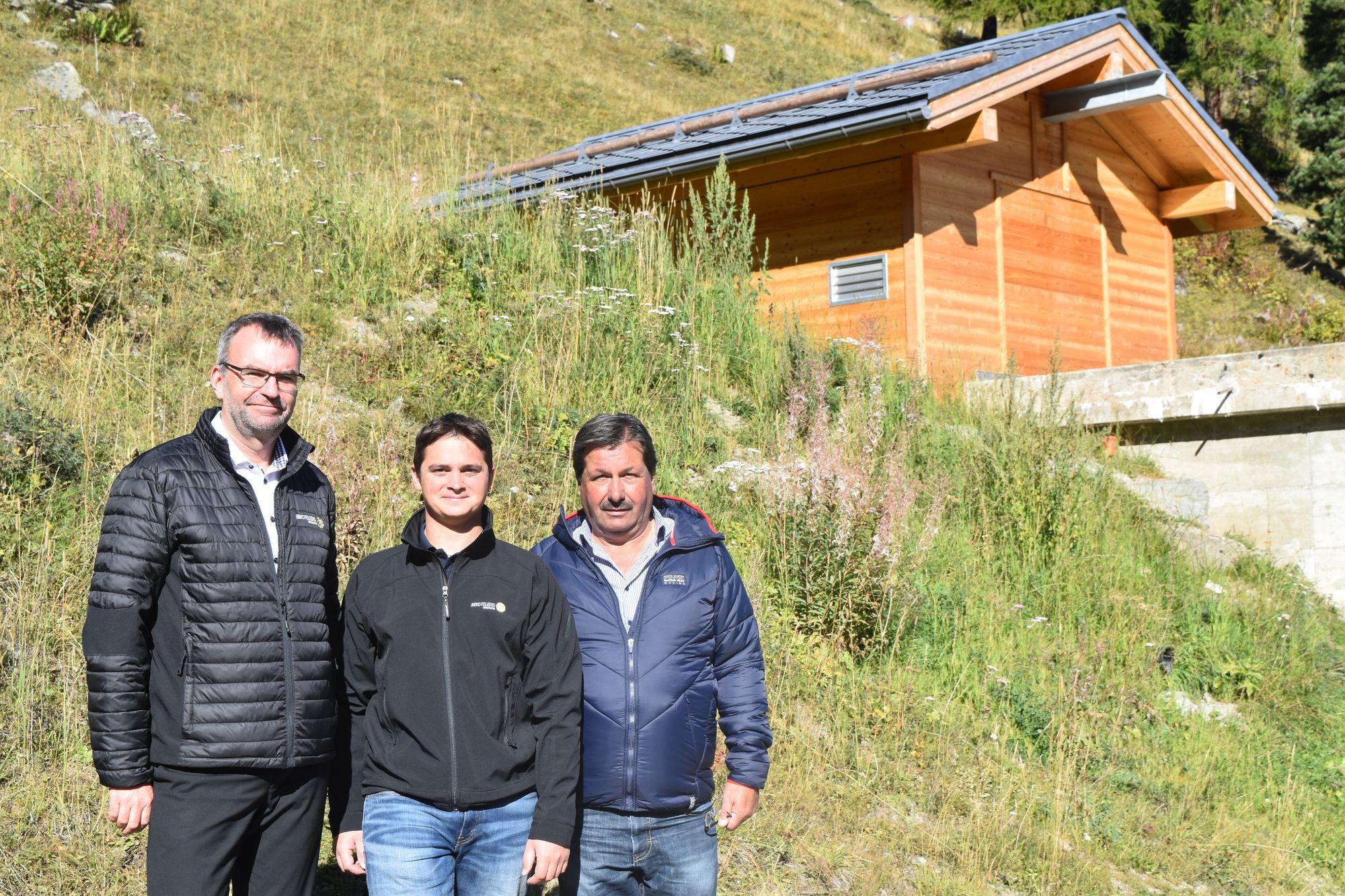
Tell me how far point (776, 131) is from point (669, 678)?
892 centimetres

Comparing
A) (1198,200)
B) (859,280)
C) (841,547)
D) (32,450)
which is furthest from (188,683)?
(1198,200)

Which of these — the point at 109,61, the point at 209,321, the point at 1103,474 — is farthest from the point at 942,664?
the point at 109,61

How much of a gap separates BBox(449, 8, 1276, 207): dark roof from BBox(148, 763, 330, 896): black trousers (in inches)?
287

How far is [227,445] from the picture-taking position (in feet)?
10.1

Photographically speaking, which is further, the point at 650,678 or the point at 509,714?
the point at 650,678

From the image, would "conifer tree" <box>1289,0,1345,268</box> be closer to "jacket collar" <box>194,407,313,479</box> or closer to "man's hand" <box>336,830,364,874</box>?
"jacket collar" <box>194,407,313,479</box>

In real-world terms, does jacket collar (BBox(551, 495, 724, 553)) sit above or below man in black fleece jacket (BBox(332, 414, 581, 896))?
above

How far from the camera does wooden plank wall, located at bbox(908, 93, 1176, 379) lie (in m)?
11.9

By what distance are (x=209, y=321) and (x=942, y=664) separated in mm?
5344

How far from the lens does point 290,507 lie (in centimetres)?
314

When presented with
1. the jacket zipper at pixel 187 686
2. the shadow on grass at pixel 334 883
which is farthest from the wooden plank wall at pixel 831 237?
the jacket zipper at pixel 187 686

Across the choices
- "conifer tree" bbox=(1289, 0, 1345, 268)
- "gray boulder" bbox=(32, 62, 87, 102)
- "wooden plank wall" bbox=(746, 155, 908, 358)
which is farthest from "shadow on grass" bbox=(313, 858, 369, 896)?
"conifer tree" bbox=(1289, 0, 1345, 268)

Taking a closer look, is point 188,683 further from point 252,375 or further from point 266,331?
point 266,331

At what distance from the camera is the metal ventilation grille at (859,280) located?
39.1 feet
